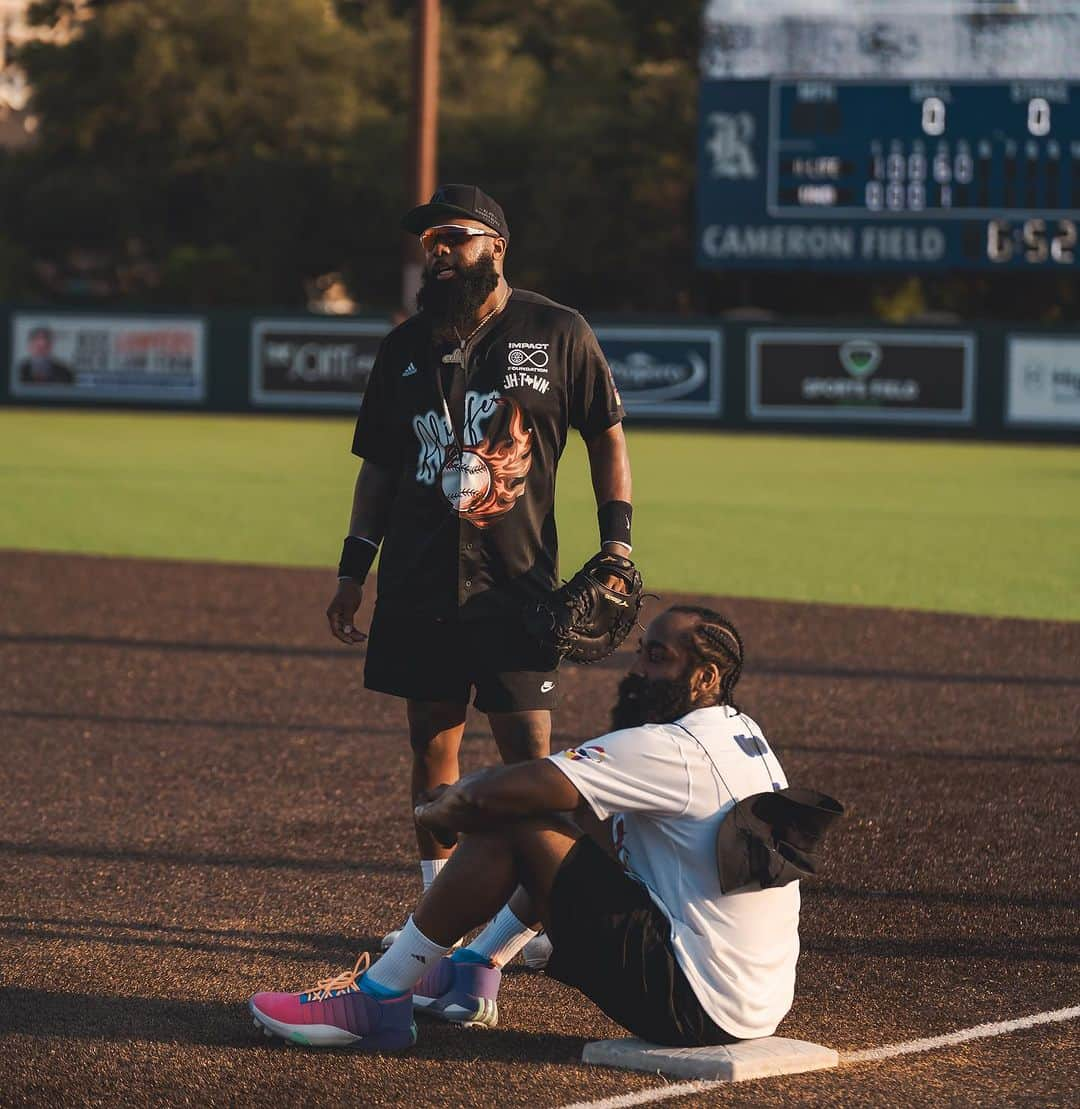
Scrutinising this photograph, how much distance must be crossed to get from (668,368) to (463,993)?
84.4 feet

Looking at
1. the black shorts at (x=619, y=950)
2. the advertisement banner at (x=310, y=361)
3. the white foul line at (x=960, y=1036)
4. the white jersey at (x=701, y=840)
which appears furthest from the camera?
the advertisement banner at (x=310, y=361)

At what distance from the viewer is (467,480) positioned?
5402 millimetres

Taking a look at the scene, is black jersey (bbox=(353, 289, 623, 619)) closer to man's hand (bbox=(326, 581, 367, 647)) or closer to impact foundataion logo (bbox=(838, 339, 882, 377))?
man's hand (bbox=(326, 581, 367, 647))

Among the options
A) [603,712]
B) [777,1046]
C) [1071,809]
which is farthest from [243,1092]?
[603,712]

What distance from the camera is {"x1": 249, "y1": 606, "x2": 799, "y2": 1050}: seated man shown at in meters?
4.47

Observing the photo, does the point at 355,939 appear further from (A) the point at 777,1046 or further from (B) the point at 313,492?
(B) the point at 313,492

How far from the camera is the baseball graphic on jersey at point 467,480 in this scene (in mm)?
5402

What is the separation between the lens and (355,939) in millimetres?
5898

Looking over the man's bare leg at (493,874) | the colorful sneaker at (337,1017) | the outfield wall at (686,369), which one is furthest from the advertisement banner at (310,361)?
the man's bare leg at (493,874)

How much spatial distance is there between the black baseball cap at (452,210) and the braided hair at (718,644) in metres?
1.30

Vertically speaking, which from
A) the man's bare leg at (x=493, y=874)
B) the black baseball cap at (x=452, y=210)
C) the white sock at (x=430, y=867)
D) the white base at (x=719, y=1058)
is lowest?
the white base at (x=719, y=1058)

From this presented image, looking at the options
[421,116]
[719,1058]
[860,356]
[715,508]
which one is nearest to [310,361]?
[421,116]

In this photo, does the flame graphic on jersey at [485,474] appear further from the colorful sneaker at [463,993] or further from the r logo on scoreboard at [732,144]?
the r logo on scoreboard at [732,144]

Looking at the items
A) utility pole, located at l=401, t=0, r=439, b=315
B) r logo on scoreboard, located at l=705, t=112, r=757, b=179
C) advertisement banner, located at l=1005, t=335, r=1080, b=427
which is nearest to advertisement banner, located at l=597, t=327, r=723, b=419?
r logo on scoreboard, located at l=705, t=112, r=757, b=179
